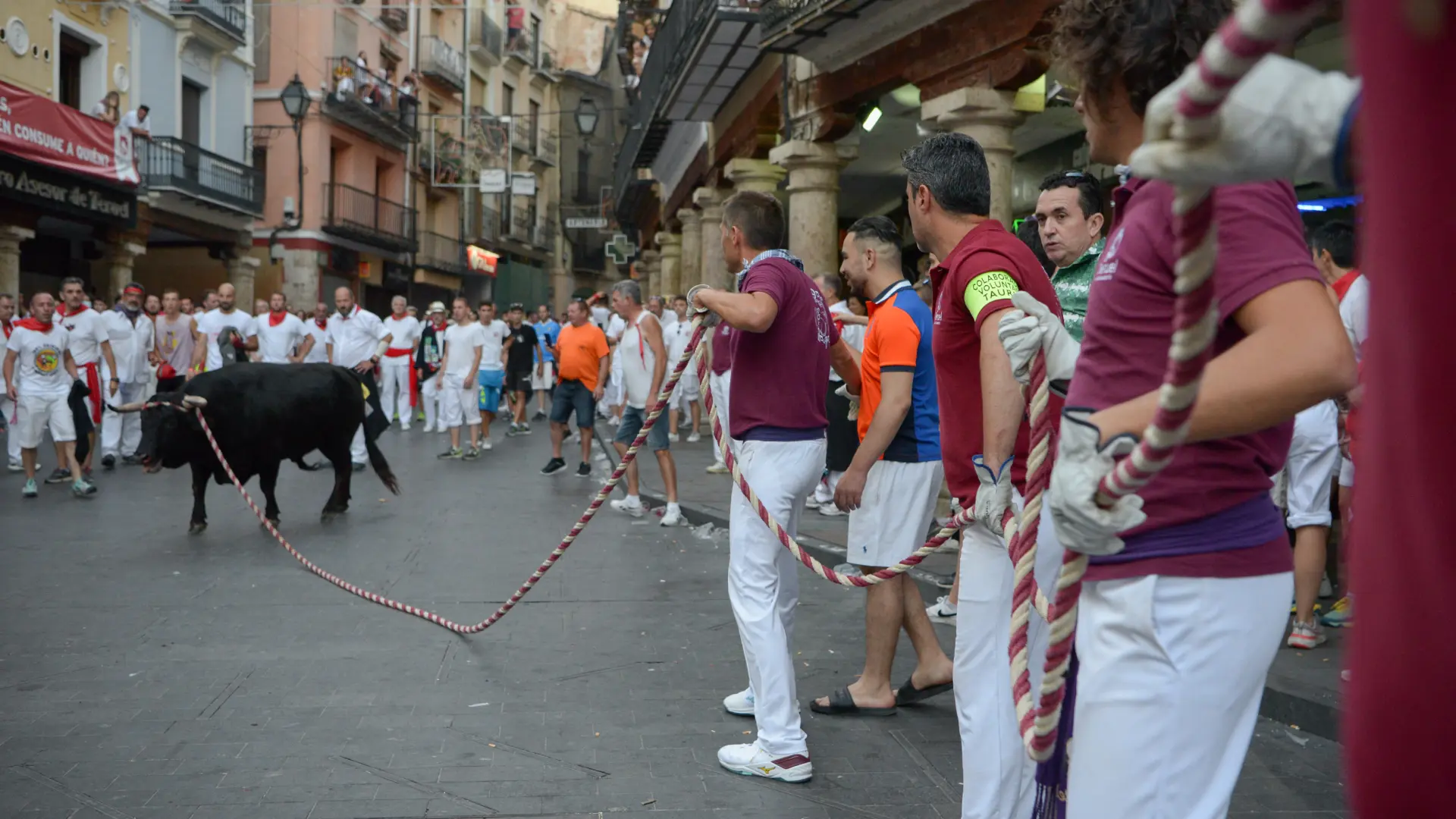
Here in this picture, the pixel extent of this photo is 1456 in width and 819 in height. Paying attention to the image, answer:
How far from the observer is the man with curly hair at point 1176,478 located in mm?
1852

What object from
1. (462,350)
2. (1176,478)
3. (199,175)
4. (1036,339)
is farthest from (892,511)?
(199,175)

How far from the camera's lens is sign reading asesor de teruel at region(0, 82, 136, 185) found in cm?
2097

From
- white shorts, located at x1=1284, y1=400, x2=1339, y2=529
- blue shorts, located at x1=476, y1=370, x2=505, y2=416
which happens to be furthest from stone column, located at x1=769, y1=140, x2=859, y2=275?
white shorts, located at x1=1284, y1=400, x2=1339, y2=529

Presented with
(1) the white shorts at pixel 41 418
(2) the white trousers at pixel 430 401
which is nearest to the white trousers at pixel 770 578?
(1) the white shorts at pixel 41 418

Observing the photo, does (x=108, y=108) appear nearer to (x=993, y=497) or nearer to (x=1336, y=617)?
(x=1336, y=617)

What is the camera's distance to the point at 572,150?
63938 millimetres

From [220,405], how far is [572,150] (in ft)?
182

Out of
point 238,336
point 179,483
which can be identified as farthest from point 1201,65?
point 238,336

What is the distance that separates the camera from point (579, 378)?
1419 centimetres

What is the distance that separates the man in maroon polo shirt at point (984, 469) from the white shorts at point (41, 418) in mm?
11117

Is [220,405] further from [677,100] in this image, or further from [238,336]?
[677,100]

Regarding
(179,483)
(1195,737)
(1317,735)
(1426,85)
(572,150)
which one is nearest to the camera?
(1426,85)

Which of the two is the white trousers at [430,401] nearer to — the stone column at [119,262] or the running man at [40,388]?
the running man at [40,388]

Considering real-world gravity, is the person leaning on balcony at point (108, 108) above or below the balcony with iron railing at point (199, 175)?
above
